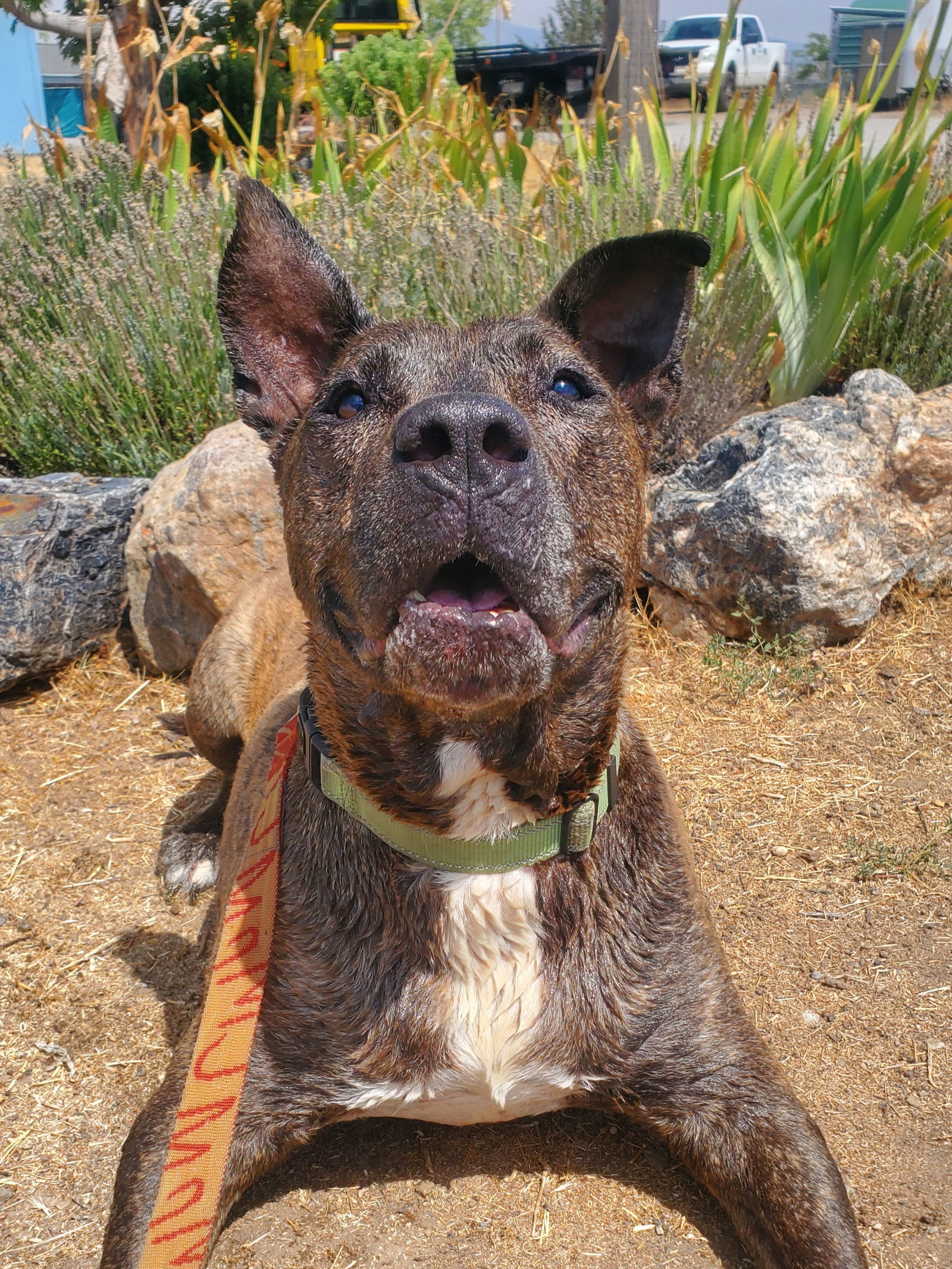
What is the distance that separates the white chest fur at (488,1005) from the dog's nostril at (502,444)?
0.96 m

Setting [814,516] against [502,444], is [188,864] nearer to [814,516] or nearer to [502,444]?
[502,444]

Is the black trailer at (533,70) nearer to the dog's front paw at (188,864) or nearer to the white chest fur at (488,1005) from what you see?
the dog's front paw at (188,864)

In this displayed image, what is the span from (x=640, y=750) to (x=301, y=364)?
4.58 feet

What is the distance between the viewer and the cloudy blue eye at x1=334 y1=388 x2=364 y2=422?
2504mm

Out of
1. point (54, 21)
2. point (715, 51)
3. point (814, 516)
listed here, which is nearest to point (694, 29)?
point (715, 51)

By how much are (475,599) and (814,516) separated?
10.2 feet

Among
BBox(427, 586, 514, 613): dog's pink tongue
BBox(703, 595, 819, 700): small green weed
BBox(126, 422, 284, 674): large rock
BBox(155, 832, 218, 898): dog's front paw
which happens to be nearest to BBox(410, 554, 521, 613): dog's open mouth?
BBox(427, 586, 514, 613): dog's pink tongue

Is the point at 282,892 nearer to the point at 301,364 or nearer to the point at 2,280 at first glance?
the point at 301,364

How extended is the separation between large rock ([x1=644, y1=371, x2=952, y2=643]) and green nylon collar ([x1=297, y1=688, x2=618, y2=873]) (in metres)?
2.64

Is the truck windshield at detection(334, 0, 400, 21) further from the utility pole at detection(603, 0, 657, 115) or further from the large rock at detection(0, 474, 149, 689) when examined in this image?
the large rock at detection(0, 474, 149, 689)

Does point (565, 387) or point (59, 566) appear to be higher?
point (565, 387)

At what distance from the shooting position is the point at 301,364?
297 centimetres

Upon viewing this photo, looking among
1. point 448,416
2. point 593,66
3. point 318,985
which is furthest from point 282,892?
point 593,66

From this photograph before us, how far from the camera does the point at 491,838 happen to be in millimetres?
2402
